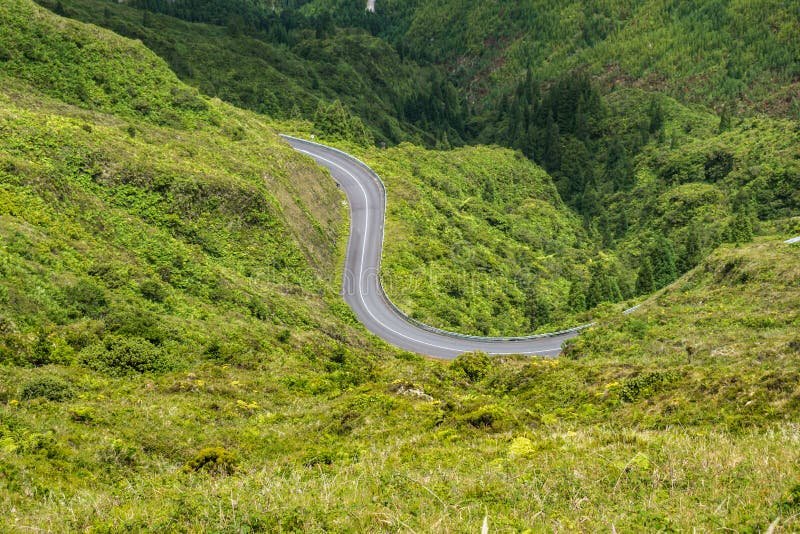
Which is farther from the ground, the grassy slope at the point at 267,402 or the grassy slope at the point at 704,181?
the grassy slope at the point at 704,181

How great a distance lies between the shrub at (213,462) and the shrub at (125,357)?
8.70 metres

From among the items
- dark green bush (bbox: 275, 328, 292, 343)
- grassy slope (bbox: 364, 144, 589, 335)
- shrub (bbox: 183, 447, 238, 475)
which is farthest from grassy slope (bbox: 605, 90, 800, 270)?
shrub (bbox: 183, 447, 238, 475)

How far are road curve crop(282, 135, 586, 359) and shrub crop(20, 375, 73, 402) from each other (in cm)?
3136

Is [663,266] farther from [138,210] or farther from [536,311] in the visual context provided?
[138,210]

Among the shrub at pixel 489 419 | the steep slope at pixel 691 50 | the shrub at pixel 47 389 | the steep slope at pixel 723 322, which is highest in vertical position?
the steep slope at pixel 691 50

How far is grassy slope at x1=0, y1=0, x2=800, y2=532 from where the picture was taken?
10.5 metres

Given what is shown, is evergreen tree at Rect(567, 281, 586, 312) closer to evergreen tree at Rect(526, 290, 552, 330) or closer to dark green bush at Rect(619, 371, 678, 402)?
evergreen tree at Rect(526, 290, 552, 330)

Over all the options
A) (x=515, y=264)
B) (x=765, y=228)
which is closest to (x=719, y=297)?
(x=515, y=264)

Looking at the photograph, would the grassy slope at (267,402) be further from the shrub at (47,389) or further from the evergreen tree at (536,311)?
the evergreen tree at (536,311)

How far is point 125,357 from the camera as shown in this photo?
22.8m

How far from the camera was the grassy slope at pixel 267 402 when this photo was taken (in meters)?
10.5

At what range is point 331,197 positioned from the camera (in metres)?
65.7

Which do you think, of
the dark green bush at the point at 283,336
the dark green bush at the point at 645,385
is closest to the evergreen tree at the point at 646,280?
the dark green bush at the point at 283,336

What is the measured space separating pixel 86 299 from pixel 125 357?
3.99 meters
